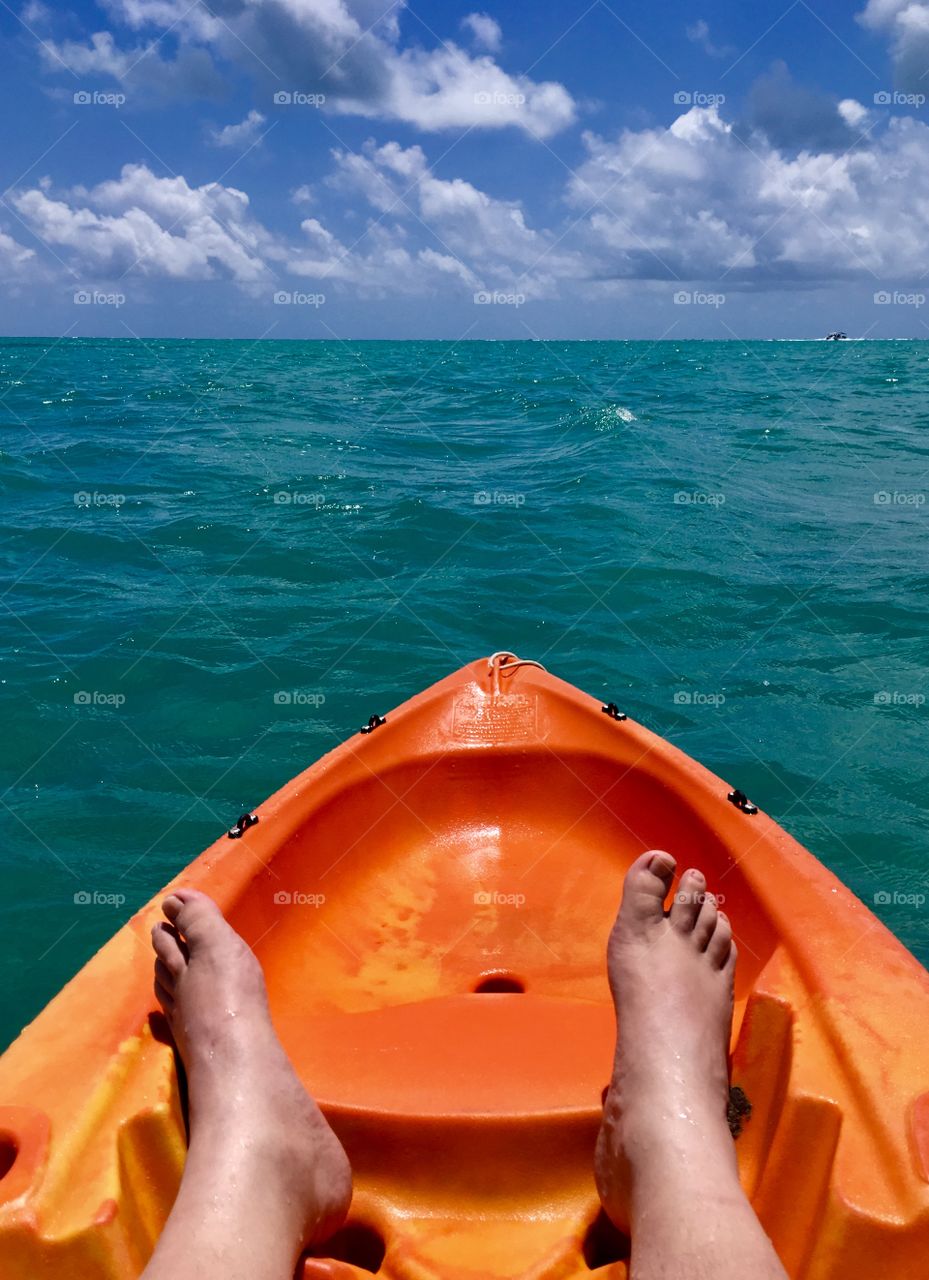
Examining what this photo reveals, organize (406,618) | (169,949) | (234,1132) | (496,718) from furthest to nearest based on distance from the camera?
(406,618) < (496,718) < (169,949) < (234,1132)

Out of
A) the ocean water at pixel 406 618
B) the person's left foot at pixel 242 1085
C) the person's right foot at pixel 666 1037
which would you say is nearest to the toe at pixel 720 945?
the person's right foot at pixel 666 1037

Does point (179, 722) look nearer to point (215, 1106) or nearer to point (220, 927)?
point (220, 927)

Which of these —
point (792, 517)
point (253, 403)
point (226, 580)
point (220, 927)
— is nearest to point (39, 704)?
point (226, 580)

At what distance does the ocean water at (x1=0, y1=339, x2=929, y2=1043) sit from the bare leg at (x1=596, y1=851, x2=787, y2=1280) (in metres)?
2.39

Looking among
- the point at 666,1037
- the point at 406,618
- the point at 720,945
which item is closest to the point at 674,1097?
the point at 666,1037

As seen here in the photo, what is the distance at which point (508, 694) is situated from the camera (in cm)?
419

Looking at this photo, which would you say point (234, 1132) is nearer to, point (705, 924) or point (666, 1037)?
point (666, 1037)

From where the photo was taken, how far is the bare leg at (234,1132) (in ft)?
5.77

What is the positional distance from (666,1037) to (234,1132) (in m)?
1.01

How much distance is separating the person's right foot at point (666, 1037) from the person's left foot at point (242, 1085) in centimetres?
64

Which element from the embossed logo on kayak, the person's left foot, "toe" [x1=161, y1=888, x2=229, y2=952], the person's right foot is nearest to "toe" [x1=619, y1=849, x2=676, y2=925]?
the person's right foot

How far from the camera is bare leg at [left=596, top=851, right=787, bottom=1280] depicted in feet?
5.71

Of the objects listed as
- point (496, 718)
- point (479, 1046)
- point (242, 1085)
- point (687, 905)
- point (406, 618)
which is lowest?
point (479, 1046)

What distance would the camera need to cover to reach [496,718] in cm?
405
